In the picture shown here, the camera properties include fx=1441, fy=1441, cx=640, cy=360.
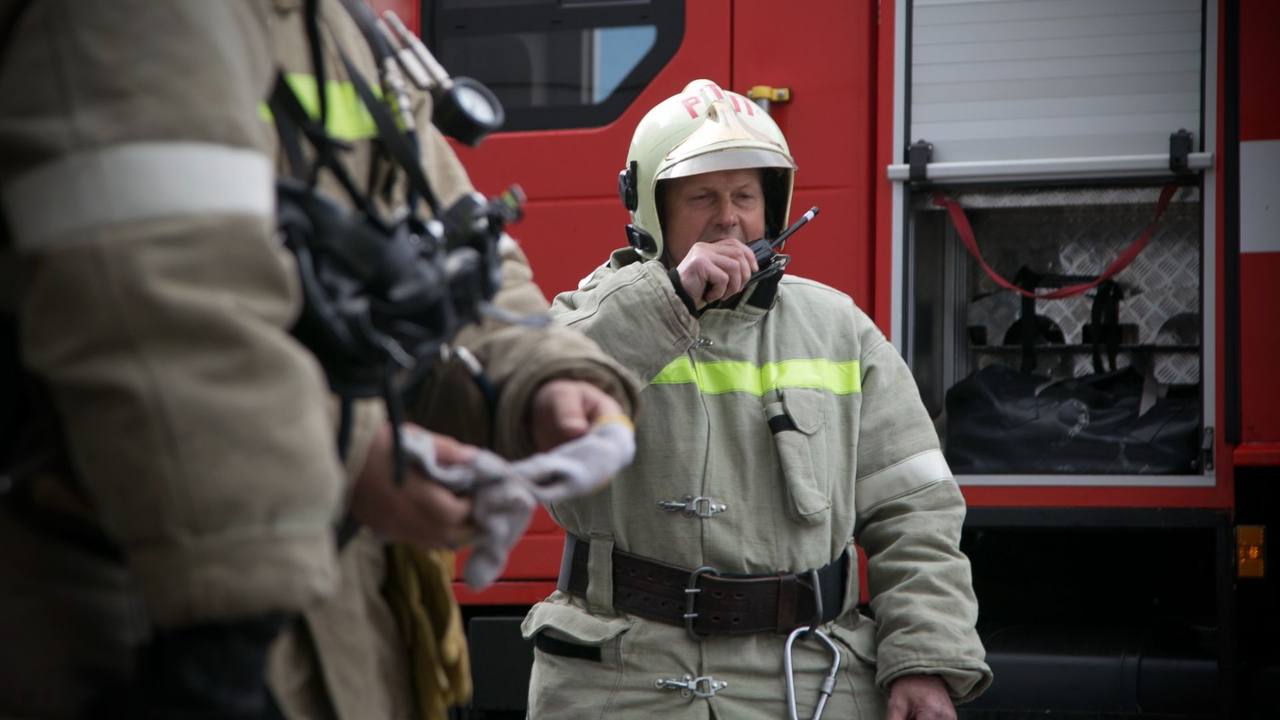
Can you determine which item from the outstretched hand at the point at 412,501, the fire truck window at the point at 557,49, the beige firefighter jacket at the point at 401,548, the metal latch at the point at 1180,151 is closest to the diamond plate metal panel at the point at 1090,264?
the metal latch at the point at 1180,151

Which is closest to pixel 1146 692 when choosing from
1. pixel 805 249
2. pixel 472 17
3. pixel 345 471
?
pixel 805 249

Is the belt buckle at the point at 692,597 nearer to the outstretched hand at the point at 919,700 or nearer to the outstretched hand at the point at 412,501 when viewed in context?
the outstretched hand at the point at 919,700

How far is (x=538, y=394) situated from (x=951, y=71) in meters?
2.78

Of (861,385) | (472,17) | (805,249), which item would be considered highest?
(472,17)

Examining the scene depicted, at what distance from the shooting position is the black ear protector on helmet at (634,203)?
2.91m

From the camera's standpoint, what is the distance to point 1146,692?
3.71m

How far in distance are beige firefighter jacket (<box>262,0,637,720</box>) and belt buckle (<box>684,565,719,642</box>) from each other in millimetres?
944

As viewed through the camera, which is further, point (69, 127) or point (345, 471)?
point (345, 471)

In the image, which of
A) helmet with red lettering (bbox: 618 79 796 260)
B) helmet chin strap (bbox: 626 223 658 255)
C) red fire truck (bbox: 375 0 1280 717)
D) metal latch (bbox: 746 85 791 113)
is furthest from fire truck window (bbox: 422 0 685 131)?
helmet chin strap (bbox: 626 223 658 255)

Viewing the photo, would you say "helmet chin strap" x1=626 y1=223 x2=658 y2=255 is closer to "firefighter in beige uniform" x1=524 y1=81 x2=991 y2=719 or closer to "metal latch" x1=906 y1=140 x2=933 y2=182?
"firefighter in beige uniform" x1=524 y1=81 x2=991 y2=719

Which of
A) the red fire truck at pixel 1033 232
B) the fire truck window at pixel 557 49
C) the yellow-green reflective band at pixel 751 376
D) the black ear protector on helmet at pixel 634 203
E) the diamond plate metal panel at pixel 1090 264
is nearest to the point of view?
the yellow-green reflective band at pixel 751 376

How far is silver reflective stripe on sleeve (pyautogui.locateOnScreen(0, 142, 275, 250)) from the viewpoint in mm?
1061

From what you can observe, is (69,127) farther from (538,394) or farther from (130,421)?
(538,394)

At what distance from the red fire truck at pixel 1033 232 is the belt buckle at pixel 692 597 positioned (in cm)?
154
